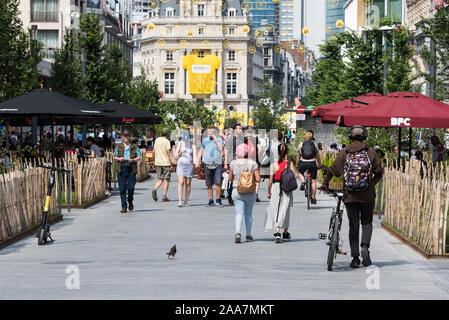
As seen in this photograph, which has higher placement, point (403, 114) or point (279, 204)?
point (403, 114)

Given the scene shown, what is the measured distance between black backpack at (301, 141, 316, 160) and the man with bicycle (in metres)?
11.4

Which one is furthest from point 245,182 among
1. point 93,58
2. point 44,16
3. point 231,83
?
point 231,83

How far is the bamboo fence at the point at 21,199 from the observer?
576 inches

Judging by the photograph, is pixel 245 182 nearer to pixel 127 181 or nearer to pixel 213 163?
Result: pixel 127 181

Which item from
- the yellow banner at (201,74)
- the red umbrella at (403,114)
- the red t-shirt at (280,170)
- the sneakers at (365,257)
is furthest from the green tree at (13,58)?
the yellow banner at (201,74)

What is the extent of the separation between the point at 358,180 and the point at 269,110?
65.1m

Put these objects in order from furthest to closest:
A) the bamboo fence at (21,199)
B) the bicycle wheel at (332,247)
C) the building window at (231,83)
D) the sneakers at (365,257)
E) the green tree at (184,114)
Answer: the building window at (231,83)
the green tree at (184,114)
the bamboo fence at (21,199)
the sneakers at (365,257)
the bicycle wheel at (332,247)

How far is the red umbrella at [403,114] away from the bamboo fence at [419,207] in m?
0.95

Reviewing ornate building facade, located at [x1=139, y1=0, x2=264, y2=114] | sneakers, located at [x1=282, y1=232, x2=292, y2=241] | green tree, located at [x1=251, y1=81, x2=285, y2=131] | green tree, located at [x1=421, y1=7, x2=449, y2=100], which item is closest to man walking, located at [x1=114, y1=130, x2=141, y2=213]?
sneakers, located at [x1=282, y1=232, x2=292, y2=241]

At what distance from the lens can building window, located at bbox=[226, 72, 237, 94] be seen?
156 metres

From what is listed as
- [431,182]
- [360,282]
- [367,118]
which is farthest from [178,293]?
[367,118]

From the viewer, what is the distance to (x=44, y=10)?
251ft

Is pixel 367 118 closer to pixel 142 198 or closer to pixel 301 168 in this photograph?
pixel 301 168

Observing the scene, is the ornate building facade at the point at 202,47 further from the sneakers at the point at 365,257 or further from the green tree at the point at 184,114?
the sneakers at the point at 365,257
